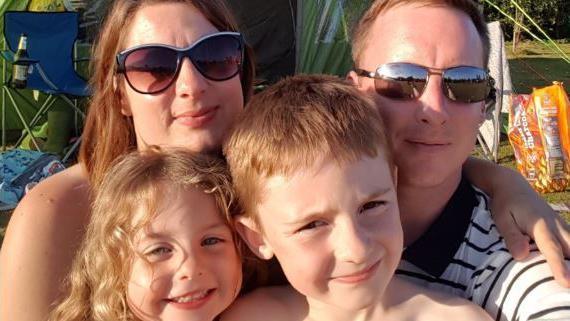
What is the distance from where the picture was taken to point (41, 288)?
179cm

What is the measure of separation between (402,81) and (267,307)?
625 millimetres

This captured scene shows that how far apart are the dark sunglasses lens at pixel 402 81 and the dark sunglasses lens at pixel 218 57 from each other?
47 cm

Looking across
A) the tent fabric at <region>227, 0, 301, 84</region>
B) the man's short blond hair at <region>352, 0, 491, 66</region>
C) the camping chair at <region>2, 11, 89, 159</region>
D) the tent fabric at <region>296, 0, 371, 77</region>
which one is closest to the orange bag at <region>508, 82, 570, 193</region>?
the tent fabric at <region>296, 0, 371, 77</region>

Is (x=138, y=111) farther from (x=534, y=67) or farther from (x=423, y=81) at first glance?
(x=534, y=67)

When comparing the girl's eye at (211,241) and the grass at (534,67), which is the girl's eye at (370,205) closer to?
the girl's eye at (211,241)

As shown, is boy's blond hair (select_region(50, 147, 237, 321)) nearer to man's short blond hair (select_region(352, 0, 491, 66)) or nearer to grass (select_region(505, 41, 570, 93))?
man's short blond hair (select_region(352, 0, 491, 66))

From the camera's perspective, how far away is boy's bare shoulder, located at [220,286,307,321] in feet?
5.25

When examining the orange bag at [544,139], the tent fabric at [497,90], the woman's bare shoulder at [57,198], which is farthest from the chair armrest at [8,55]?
the orange bag at [544,139]

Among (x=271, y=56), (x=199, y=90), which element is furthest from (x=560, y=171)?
(x=199, y=90)

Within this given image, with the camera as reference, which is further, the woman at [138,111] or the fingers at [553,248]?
the woman at [138,111]

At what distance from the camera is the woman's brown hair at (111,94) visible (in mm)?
1928

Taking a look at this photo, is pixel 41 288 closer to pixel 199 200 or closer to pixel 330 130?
pixel 199 200

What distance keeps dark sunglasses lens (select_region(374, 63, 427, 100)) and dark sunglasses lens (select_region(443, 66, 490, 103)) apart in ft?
0.19

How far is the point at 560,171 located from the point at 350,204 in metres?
5.34
